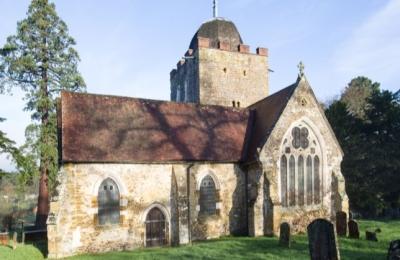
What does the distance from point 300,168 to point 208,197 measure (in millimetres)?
5855

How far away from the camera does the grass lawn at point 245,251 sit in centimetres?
1473

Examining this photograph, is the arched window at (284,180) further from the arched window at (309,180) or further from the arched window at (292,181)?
the arched window at (309,180)

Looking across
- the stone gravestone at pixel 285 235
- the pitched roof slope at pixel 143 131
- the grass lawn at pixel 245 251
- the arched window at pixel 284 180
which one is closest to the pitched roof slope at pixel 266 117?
the pitched roof slope at pixel 143 131

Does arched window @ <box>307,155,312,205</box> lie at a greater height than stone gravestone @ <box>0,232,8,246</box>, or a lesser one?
greater

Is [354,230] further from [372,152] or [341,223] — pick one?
[372,152]

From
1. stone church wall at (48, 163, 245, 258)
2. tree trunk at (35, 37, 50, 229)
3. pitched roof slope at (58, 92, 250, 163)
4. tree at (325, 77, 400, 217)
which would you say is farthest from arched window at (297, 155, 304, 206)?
tree trunk at (35, 37, 50, 229)

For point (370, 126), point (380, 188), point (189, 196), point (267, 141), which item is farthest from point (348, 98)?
point (189, 196)

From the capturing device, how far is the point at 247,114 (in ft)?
81.9

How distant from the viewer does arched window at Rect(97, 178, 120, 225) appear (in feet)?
59.5

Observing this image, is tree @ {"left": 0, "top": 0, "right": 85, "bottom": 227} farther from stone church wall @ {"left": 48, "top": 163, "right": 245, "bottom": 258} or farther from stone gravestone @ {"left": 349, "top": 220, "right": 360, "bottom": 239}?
stone gravestone @ {"left": 349, "top": 220, "right": 360, "bottom": 239}

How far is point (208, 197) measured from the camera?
2066 centimetres

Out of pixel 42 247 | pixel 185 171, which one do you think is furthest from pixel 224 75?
pixel 42 247

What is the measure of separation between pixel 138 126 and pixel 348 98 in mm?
42868

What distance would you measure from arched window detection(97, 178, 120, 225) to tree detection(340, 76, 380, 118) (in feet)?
130
